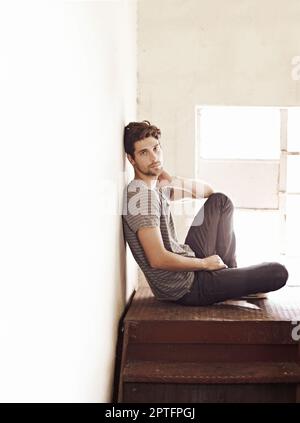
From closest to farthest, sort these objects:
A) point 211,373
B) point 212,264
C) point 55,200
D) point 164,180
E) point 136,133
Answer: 1. point 55,200
2. point 211,373
3. point 212,264
4. point 136,133
5. point 164,180

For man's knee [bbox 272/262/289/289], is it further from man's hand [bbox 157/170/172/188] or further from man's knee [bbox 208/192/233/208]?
man's hand [bbox 157/170/172/188]

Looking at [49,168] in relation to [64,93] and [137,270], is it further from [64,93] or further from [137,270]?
[137,270]

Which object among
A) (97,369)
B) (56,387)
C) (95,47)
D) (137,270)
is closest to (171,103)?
(137,270)

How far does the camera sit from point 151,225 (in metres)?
2.32

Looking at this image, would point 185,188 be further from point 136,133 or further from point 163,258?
point 163,258

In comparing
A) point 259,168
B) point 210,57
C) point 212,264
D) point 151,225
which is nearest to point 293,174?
point 259,168

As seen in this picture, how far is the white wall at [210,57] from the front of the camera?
3521mm

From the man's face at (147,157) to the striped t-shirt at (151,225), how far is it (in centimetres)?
8

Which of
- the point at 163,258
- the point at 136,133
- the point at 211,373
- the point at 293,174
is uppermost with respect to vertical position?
the point at 136,133

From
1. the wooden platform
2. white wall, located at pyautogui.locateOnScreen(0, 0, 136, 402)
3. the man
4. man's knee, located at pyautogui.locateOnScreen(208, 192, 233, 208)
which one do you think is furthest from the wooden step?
man's knee, located at pyautogui.locateOnScreen(208, 192, 233, 208)

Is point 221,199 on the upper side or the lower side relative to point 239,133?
lower

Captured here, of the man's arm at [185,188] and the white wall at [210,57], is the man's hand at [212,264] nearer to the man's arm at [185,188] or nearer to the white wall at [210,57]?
the man's arm at [185,188]

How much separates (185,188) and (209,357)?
3.58 ft

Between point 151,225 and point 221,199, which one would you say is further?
point 221,199
